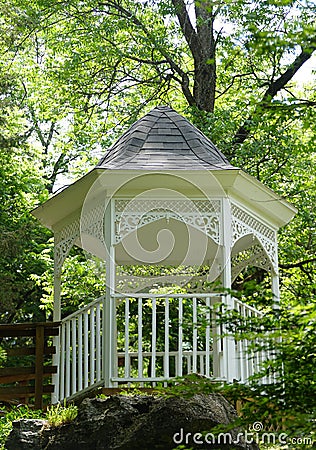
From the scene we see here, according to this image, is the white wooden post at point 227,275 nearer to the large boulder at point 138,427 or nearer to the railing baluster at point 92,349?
the railing baluster at point 92,349

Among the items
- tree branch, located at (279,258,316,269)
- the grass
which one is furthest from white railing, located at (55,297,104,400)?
tree branch, located at (279,258,316,269)

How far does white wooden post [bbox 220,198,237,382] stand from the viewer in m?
8.24

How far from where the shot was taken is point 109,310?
8.30 m

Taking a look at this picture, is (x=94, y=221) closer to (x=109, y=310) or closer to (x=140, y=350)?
(x=109, y=310)

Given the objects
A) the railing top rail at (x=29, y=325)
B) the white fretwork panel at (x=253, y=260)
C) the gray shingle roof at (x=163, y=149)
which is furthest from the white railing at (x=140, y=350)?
the gray shingle roof at (x=163, y=149)

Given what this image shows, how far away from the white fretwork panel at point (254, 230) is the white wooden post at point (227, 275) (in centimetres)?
20

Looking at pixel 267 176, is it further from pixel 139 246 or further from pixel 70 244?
pixel 70 244

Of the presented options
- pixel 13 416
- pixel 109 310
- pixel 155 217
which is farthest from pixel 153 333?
pixel 13 416

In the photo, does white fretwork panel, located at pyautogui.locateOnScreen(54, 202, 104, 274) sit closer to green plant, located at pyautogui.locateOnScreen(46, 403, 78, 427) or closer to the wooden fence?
the wooden fence

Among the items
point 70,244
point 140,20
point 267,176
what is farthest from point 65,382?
point 140,20

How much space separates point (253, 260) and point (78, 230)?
8.94ft

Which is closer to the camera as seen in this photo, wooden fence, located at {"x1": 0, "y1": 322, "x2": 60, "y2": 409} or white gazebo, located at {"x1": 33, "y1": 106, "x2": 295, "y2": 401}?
white gazebo, located at {"x1": 33, "y1": 106, "x2": 295, "y2": 401}

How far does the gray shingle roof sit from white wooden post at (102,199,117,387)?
2.11 ft

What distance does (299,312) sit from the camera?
3.35 metres
